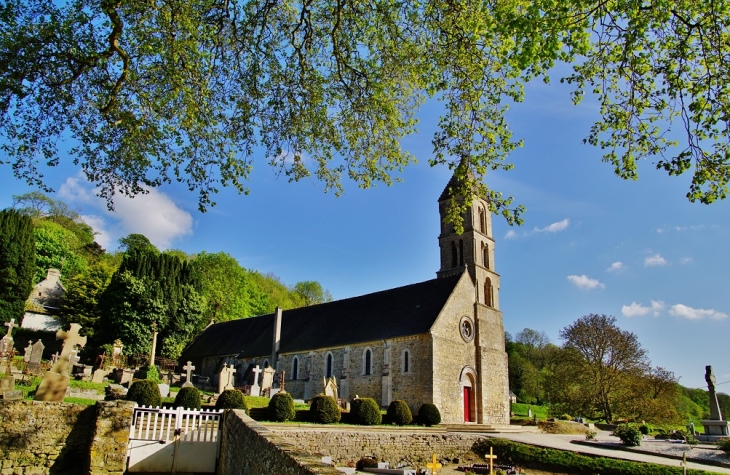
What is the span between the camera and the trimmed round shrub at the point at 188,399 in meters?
17.5

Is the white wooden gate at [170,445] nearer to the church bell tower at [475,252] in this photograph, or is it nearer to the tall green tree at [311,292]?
the church bell tower at [475,252]

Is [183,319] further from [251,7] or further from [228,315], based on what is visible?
[251,7]

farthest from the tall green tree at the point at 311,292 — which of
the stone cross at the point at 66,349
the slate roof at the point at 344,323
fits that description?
the stone cross at the point at 66,349

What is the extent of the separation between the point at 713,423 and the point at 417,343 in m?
13.9

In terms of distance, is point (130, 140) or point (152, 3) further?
point (130, 140)

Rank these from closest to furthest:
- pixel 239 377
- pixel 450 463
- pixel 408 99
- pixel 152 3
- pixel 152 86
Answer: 1. pixel 152 3
2. pixel 152 86
3. pixel 408 99
4. pixel 450 463
5. pixel 239 377

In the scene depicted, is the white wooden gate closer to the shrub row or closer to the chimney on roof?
the shrub row

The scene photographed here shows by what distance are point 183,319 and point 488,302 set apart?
22.4 meters

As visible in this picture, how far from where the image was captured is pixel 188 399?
57.7 feet

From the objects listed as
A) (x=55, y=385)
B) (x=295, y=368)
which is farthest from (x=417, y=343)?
(x=55, y=385)

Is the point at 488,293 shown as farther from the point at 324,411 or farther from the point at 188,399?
the point at 188,399

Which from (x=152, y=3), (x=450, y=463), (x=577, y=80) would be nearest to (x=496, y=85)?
(x=577, y=80)

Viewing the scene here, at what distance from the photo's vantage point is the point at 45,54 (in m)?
9.13

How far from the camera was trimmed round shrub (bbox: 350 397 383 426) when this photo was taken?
2056cm
